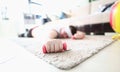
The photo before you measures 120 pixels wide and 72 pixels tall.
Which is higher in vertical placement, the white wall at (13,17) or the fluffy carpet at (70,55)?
the white wall at (13,17)

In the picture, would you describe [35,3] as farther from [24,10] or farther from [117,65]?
[117,65]

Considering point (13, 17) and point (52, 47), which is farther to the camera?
point (13, 17)

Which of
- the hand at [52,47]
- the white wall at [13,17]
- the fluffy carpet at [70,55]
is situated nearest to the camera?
the fluffy carpet at [70,55]

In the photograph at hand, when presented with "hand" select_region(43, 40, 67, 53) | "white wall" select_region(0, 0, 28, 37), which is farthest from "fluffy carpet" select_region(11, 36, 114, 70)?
"white wall" select_region(0, 0, 28, 37)

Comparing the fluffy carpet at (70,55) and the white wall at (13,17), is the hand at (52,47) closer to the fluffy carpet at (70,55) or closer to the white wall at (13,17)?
the fluffy carpet at (70,55)

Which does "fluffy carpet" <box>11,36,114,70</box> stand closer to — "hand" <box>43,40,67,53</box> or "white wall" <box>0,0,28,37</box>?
"hand" <box>43,40,67,53</box>

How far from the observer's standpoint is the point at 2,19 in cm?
235

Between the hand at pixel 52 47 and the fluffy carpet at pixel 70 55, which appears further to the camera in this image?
the hand at pixel 52 47

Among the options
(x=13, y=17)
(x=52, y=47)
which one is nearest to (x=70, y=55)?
(x=52, y=47)

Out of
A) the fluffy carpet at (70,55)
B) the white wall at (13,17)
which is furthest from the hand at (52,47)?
the white wall at (13,17)

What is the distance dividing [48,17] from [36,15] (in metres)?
0.47

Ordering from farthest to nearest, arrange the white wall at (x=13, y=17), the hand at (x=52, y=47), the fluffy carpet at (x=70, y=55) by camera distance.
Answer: the white wall at (x=13, y=17)
the hand at (x=52, y=47)
the fluffy carpet at (x=70, y=55)

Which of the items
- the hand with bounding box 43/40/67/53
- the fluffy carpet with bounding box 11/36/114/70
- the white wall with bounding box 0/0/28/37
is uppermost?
the white wall with bounding box 0/0/28/37

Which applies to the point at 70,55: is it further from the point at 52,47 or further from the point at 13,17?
the point at 13,17
